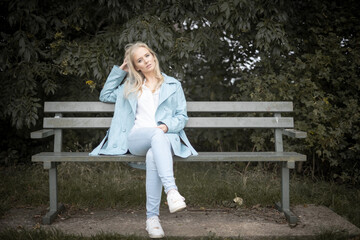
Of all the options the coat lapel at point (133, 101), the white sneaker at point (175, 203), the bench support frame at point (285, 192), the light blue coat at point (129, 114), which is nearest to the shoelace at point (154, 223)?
the white sneaker at point (175, 203)

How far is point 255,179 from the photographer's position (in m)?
4.39

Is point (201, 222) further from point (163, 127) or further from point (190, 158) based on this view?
point (163, 127)

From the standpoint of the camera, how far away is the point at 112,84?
3.61 m

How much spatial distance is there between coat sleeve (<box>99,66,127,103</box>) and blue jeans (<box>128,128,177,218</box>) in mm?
675

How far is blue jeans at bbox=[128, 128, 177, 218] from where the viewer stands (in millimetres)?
2801

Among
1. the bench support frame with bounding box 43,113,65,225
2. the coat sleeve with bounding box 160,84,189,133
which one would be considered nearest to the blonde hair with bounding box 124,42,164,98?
the coat sleeve with bounding box 160,84,189,133

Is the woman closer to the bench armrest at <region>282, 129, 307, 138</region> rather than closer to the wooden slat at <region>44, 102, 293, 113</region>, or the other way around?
the wooden slat at <region>44, 102, 293, 113</region>

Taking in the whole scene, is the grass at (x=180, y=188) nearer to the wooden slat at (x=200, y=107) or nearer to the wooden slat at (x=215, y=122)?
the wooden slat at (x=215, y=122)

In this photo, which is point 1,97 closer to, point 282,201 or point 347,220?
point 282,201

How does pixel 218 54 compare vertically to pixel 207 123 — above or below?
above

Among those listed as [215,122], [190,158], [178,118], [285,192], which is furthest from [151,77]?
[285,192]

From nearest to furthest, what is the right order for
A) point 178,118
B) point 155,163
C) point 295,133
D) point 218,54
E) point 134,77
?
1. point 155,163
2. point 295,133
3. point 178,118
4. point 134,77
5. point 218,54

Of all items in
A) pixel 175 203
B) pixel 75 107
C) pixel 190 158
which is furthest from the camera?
pixel 75 107

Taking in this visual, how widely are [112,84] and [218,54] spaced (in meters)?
1.59
